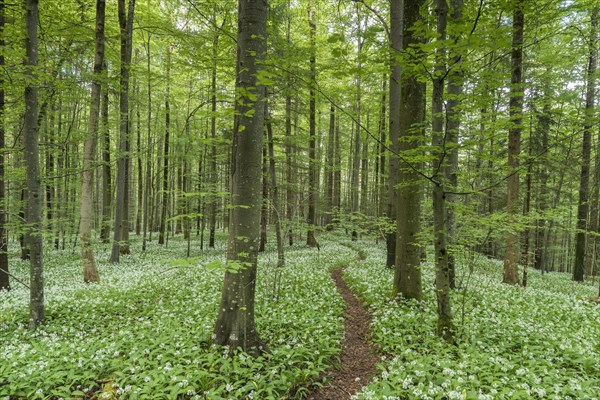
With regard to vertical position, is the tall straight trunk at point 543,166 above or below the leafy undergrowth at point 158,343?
above

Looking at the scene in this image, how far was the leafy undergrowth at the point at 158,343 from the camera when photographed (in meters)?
4.12

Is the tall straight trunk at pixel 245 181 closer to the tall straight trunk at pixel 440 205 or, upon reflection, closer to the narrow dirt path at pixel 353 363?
the narrow dirt path at pixel 353 363

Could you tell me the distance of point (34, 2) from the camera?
6.16 m

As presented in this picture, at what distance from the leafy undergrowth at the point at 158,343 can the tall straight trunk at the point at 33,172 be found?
594 millimetres

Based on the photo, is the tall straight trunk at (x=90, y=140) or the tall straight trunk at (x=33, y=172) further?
the tall straight trunk at (x=90, y=140)

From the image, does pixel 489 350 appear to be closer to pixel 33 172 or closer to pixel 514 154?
pixel 514 154

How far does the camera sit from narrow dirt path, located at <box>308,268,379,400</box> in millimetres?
4576

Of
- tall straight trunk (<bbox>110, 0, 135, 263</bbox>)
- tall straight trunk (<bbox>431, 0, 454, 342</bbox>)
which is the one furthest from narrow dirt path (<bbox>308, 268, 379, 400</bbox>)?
tall straight trunk (<bbox>110, 0, 135, 263</bbox>)

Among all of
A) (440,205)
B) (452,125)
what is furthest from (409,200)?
(440,205)

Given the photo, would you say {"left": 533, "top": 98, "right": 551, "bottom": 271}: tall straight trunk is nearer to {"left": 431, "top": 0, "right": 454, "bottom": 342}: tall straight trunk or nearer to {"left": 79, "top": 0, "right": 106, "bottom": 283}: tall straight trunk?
{"left": 431, "top": 0, "right": 454, "bottom": 342}: tall straight trunk

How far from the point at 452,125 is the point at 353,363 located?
509 cm

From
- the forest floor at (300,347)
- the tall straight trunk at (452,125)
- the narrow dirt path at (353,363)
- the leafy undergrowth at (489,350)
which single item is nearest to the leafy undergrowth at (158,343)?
the forest floor at (300,347)

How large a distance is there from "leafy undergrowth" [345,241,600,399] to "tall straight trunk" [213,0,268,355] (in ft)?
7.31

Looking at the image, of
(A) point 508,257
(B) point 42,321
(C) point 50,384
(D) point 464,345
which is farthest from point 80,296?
(A) point 508,257
